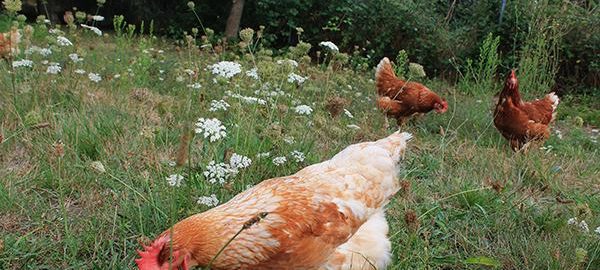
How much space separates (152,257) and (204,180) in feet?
3.44

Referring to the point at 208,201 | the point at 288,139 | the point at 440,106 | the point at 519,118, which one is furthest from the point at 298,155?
the point at 440,106

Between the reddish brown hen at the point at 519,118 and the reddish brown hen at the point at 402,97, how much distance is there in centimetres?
72

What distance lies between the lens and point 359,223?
2.42 m

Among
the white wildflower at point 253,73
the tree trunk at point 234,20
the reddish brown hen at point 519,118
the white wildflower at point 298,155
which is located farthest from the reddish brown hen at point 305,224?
the tree trunk at point 234,20

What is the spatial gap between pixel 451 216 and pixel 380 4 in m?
7.47

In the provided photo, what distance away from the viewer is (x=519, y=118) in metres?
4.96

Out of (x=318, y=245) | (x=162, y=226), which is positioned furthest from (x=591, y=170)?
(x=162, y=226)

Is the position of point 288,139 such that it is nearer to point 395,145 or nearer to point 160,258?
point 395,145

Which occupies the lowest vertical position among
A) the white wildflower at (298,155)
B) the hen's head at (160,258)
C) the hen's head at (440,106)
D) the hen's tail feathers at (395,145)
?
the hen's head at (440,106)

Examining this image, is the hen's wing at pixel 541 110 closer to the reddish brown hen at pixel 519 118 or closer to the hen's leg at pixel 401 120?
the reddish brown hen at pixel 519 118

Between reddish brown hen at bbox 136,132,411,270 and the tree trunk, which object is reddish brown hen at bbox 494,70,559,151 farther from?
the tree trunk

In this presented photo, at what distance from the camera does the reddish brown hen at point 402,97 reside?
5.54 m

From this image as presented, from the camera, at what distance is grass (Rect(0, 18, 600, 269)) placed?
2.61m

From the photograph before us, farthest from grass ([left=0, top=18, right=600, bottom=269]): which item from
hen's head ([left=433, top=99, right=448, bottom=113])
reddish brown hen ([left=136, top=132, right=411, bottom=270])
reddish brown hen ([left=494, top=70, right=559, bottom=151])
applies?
hen's head ([left=433, top=99, right=448, bottom=113])
